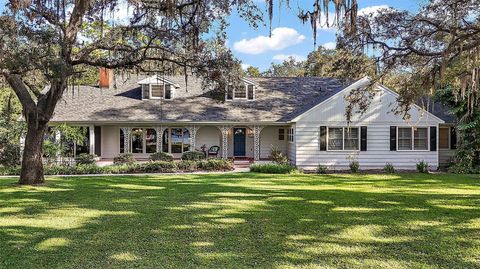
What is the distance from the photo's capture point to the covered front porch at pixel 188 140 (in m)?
21.6

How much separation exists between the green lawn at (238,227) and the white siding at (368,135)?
7348mm

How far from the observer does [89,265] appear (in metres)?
4.84

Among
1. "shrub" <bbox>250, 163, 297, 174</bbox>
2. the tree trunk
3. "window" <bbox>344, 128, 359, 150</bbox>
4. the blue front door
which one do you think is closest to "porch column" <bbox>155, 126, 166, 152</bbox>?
the blue front door

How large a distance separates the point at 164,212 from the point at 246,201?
7.50 feet

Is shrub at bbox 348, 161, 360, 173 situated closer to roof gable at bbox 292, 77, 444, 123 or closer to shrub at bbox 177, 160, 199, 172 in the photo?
roof gable at bbox 292, 77, 444, 123

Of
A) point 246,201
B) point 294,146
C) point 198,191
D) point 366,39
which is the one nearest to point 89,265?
point 246,201

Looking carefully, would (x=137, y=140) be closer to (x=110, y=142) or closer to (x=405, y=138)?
(x=110, y=142)

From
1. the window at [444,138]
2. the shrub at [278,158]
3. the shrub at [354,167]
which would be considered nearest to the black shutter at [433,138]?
the window at [444,138]

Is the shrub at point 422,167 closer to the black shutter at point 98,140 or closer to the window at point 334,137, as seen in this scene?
the window at point 334,137

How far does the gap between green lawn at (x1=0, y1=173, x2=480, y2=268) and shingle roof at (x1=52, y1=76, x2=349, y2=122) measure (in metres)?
9.47

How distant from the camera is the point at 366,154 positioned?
19.6m

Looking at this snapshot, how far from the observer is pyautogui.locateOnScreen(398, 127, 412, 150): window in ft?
64.6

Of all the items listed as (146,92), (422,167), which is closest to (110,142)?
(146,92)

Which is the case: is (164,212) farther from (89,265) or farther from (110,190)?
(110,190)
